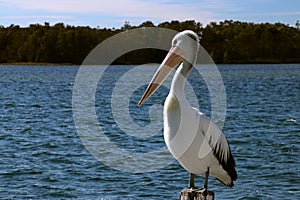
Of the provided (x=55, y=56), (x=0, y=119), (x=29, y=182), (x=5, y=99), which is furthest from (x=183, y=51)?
(x=55, y=56)

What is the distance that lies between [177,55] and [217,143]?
3.30 feet

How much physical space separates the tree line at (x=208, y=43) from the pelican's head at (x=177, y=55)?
101m

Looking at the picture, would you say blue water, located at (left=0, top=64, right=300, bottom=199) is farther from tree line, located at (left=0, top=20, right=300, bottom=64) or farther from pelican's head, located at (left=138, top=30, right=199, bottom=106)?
tree line, located at (left=0, top=20, right=300, bottom=64)

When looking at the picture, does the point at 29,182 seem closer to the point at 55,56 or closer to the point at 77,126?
the point at 77,126

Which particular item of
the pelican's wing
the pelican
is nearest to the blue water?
the pelican's wing

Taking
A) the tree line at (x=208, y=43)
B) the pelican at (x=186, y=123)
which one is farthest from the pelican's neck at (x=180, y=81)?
the tree line at (x=208, y=43)

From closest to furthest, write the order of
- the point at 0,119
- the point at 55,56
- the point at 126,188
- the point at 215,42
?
the point at 126,188 → the point at 0,119 → the point at 215,42 → the point at 55,56

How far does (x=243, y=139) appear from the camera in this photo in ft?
53.0

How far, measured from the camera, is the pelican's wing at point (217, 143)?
19.5 ft

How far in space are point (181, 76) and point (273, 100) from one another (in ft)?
81.7

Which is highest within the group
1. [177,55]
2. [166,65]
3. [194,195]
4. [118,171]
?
[177,55]

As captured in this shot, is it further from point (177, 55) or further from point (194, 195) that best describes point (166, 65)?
point (194, 195)

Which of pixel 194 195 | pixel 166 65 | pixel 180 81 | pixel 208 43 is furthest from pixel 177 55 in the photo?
pixel 208 43

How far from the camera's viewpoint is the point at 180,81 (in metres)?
5.77
